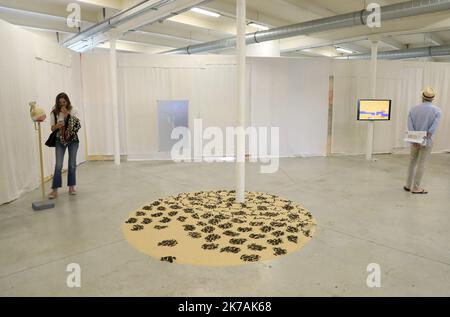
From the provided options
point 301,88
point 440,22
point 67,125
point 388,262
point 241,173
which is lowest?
point 388,262

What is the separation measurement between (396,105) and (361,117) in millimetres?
2003

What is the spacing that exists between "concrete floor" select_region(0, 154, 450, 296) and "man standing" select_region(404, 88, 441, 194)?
0.31 metres

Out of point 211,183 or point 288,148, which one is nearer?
point 211,183

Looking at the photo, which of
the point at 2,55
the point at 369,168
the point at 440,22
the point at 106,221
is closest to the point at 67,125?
the point at 2,55

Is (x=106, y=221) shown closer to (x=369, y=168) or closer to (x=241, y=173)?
(x=241, y=173)

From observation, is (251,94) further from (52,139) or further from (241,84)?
(52,139)

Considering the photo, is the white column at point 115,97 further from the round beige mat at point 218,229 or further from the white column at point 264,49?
the white column at point 264,49

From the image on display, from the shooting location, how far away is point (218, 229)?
3.74 m

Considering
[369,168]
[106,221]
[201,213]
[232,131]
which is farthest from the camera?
[232,131]

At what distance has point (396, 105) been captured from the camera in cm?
915

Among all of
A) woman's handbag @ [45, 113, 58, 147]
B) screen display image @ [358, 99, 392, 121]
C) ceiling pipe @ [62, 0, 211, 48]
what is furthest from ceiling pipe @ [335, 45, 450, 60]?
woman's handbag @ [45, 113, 58, 147]

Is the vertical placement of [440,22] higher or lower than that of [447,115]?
higher

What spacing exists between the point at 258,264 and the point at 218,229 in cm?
89

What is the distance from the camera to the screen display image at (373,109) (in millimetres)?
7875
